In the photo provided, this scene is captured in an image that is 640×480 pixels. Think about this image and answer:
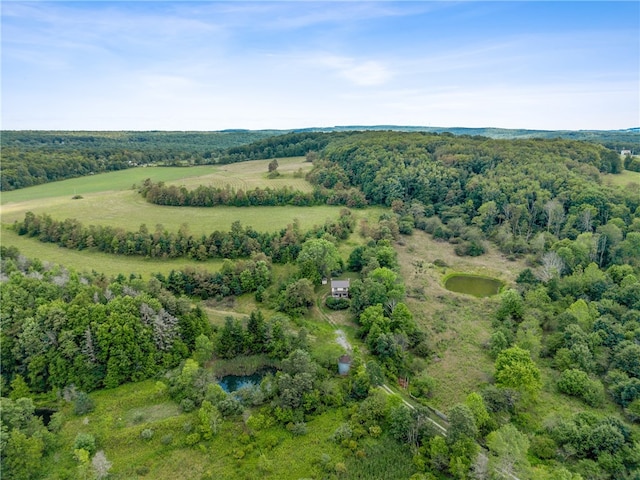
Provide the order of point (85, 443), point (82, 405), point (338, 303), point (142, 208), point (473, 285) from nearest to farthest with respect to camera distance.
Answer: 1. point (85, 443)
2. point (82, 405)
3. point (338, 303)
4. point (473, 285)
5. point (142, 208)

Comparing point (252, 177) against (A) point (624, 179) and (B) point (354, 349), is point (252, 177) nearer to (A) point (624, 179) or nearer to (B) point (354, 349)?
(B) point (354, 349)

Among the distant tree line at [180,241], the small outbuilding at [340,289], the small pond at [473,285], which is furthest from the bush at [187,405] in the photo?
the small pond at [473,285]

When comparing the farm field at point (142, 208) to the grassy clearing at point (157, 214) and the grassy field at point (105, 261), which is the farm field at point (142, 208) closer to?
the grassy clearing at point (157, 214)

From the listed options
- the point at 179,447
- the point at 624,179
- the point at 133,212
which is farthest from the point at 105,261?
the point at 624,179

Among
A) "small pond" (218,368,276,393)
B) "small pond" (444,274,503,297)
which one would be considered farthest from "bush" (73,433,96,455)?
"small pond" (444,274,503,297)

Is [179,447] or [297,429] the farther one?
[297,429]

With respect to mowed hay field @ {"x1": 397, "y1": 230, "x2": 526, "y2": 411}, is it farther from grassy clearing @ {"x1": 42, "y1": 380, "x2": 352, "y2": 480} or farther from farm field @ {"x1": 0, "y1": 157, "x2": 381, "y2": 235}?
farm field @ {"x1": 0, "y1": 157, "x2": 381, "y2": 235}

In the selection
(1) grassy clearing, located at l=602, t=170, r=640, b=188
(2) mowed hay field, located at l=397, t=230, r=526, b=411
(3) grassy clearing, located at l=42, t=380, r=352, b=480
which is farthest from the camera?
(1) grassy clearing, located at l=602, t=170, r=640, b=188
